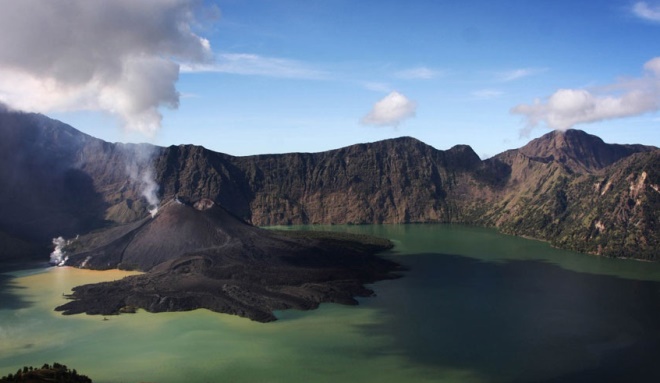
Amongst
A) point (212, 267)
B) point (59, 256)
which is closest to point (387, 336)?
point (212, 267)

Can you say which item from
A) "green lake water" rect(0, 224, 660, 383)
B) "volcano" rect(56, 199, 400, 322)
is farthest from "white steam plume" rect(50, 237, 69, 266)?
"green lake water" rect(0, 224, 660, 383)

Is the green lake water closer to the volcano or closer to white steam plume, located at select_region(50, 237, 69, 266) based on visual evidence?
the volcano

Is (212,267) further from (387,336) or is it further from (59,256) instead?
(59,256)

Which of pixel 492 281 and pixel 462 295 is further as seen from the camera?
pixel 492 281

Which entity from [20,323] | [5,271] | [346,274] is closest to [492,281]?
[346,274]

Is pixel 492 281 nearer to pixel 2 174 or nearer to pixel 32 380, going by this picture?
pixel 32 380

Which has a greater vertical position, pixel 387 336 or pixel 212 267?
pixel 212 267
